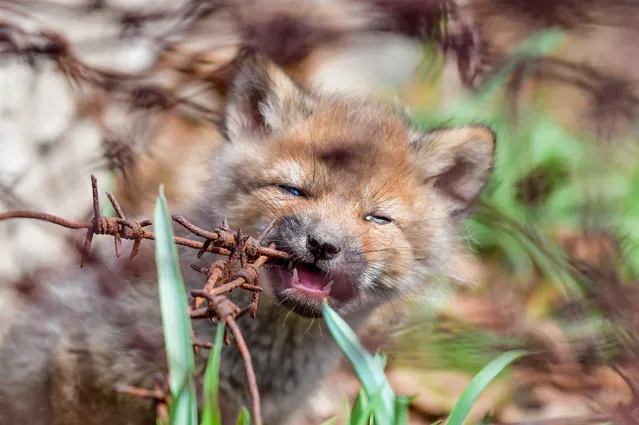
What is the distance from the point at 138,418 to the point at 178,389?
1.05 m

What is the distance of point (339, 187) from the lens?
2355mm

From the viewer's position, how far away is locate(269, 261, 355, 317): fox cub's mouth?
2.18 m

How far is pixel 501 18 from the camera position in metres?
1.33

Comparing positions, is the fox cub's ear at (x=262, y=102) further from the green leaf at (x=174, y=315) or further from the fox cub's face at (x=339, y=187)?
the green leaf at (x=174, y=315)

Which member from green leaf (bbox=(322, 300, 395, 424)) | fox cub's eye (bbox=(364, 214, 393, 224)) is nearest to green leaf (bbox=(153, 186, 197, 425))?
green leaf (bbox=(322, 300, 395, 424))

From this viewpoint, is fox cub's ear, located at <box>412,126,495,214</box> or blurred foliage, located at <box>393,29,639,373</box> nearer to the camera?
blurred foliage, located at <box>393,29,639,373</box>

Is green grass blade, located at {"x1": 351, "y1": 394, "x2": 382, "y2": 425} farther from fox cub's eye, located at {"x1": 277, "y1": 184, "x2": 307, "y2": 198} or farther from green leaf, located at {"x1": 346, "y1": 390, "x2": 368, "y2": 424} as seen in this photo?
fox cub's eye, located at {"x1": 277, "y1": 184, "x2": 307, "y2": 198}

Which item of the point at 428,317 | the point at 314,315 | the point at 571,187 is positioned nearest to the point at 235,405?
the point at 314,315

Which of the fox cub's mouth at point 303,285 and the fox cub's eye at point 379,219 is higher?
the fox cub's eye at point 379,219

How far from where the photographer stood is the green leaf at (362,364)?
1.69m

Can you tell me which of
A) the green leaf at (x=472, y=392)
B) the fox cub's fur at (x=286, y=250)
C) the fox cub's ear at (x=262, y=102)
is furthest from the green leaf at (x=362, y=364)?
the fox cub's ear at (x=262, y=102)

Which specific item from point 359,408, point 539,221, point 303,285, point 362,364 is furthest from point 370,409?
point 539,221

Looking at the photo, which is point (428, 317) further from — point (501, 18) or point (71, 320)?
point (501, 18)

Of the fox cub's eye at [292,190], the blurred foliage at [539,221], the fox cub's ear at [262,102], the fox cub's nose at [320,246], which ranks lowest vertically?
the blurred foliage at [539,221]
